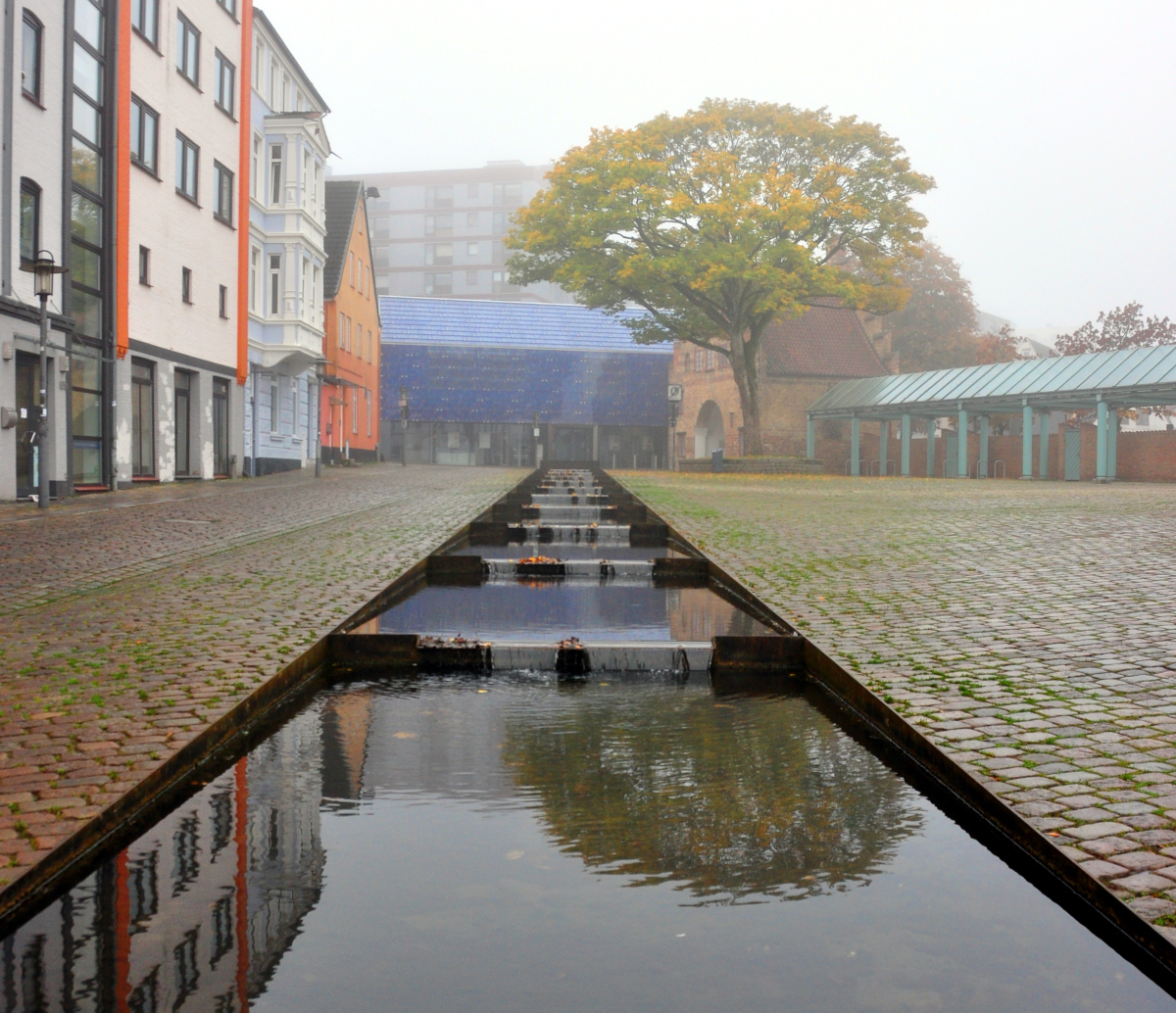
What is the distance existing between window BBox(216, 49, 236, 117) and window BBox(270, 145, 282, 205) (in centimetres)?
461

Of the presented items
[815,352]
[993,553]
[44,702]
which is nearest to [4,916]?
[44,702]

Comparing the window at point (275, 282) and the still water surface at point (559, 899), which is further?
the window at point (275, 282)

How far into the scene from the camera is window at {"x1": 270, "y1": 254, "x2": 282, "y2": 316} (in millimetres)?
34031

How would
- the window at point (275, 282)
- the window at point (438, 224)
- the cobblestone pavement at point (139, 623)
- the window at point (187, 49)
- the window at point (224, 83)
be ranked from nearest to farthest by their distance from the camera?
the cobblestone pavement at point (139, 623)
the window at point (187, 49)
the window at point (224, 83)
the window at point (275, 282)
the window at point (438, 224)

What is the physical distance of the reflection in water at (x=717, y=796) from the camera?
11.1 feet

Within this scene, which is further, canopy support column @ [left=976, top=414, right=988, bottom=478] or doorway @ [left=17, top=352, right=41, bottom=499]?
canopy support column @ [left=976, top=414, right=988, bottom=478]

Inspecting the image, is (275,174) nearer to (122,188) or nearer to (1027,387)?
(122,188)

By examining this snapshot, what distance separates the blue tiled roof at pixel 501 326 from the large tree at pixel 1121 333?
857 inches

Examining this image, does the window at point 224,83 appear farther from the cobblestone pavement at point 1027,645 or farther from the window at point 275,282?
the cobblestone pavement at point 1027,645

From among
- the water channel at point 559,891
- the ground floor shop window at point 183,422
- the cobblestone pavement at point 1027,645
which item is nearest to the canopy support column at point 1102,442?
the cobblestone pavement at point 1027,645

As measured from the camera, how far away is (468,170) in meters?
115

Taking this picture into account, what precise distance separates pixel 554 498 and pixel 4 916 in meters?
18.1

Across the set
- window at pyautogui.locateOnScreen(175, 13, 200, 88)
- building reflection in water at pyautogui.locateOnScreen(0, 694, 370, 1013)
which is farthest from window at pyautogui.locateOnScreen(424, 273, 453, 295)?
building reflection in water at pyautogui.locateOnScreen(0, 694, 370, 1013)

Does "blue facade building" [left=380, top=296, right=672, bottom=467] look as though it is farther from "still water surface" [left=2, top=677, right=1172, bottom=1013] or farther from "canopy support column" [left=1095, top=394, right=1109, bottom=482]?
"still water surface" [left=2, top=677, right=1172, bottom=1013]
